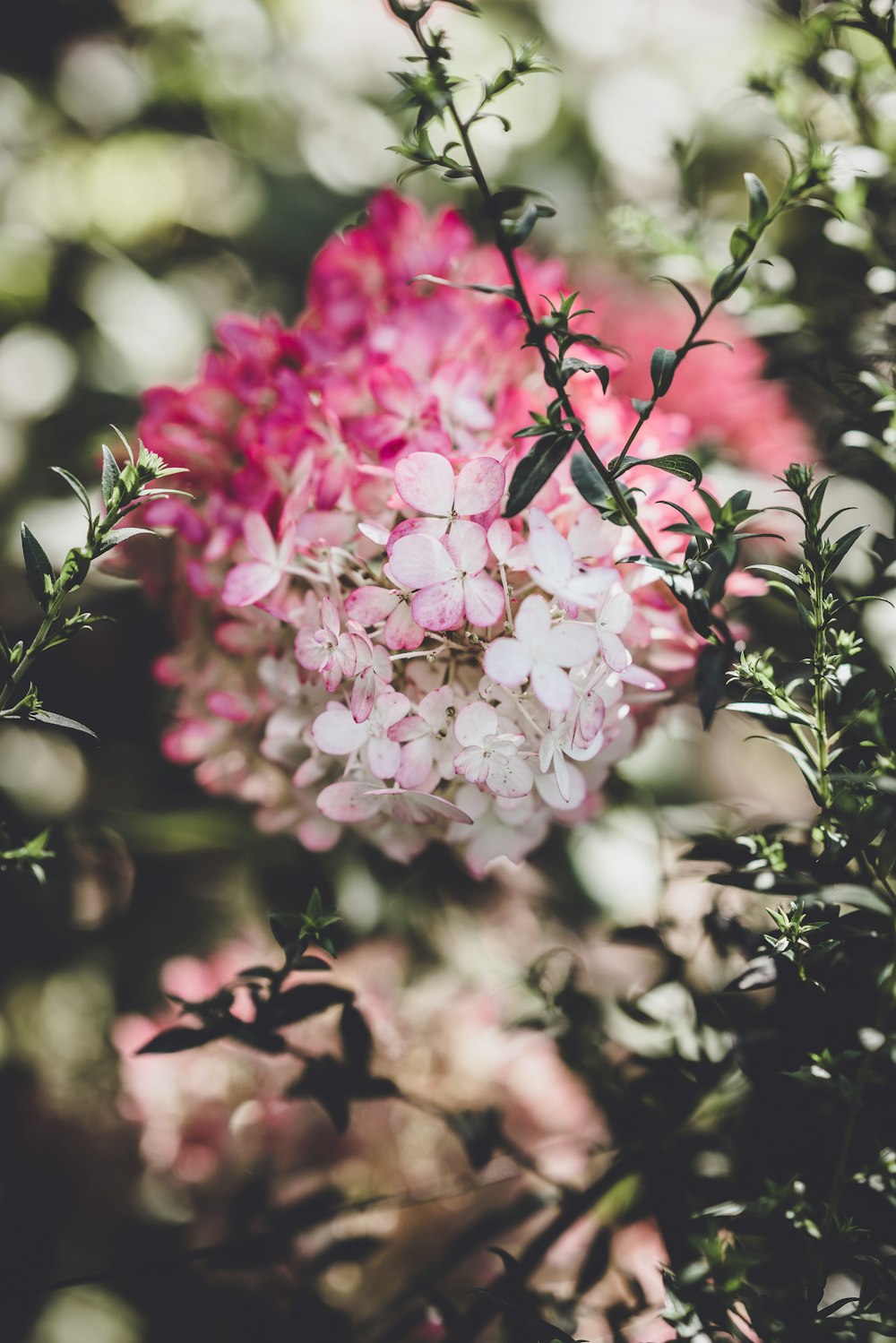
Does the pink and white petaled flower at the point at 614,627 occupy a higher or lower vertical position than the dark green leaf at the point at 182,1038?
higher

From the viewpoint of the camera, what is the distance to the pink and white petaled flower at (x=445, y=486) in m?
0.35

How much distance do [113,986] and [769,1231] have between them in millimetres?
522

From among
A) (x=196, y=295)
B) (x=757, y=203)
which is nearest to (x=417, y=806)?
(x=757, y=203)

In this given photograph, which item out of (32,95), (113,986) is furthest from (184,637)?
(32,95)

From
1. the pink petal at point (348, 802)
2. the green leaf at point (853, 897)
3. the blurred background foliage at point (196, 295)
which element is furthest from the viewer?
the blurred background foliage at point (196, 295)

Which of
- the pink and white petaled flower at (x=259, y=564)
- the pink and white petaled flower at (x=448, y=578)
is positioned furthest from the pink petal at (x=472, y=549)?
the pink and white petaled flower at (x=259, y=564)

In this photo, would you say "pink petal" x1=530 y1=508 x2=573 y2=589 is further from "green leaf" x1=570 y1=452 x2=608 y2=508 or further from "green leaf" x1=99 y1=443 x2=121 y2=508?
"green leaf" x1=99 y1=443 x2=121 y2=508

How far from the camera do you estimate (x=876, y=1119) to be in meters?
0.40

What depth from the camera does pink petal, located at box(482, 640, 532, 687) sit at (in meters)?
0.33

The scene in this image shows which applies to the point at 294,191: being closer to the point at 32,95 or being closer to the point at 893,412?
the point at 32,95

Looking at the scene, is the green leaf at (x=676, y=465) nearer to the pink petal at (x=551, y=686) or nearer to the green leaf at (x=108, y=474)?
the pink petal at (x=551, y=686)

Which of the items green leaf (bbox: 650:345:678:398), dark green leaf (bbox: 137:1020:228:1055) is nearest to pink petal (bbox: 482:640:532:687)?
green leaf (bbox: 650:345:678:398)

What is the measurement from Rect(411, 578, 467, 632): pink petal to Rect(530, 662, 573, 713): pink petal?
35mm

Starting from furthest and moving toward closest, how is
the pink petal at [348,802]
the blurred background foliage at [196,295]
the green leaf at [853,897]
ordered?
the blurred background foliage at [196,295] < the pink petal at [348,802] < the green leaf at [853,897]
